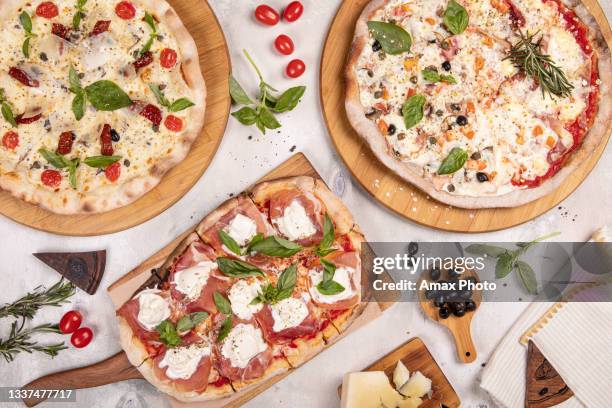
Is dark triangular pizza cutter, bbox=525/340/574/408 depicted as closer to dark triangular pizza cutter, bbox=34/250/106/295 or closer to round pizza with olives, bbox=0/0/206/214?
round pizza with olives, bbox=0/0/206/214

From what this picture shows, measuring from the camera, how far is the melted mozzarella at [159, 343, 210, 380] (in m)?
3.27

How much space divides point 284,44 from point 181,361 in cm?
193

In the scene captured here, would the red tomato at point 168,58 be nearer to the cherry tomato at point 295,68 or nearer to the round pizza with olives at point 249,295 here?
the cherry tomato at point 295,68

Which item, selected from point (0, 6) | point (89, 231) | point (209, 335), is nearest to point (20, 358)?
point (89, 231)

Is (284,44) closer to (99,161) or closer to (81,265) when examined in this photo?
(99,161)

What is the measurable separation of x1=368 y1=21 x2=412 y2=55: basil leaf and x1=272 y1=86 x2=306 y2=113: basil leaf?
50 cm

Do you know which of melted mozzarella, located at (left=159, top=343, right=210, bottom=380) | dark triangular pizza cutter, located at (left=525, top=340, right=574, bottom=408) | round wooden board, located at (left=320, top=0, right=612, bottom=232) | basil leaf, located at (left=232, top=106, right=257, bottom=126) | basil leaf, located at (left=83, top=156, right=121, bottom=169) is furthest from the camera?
dark triangular pizza cutter, located at (left=525, top=340, right=574, bottom=408)

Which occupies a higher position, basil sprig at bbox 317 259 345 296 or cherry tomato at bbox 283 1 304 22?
cherry tomato at bbox 283 1 304 22

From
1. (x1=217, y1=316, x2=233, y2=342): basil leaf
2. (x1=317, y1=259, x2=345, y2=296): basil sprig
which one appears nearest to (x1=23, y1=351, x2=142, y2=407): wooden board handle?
(x1=217, y1=316, x2=233, y2=342): basil leaf

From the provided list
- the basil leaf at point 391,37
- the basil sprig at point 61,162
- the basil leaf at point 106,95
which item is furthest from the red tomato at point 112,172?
the basil leaf at point 391,37

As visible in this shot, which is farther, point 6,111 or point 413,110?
point 413,110

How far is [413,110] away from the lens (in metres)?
3.32

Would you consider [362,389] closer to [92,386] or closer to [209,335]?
[209,335]

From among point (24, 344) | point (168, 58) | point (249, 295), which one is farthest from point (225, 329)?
point (168, 58)
